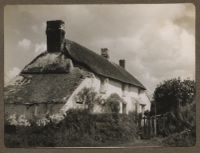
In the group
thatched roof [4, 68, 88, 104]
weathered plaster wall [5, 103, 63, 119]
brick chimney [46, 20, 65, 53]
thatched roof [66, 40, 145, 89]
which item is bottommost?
weathered plaster wall [5, 103, 63, 119]

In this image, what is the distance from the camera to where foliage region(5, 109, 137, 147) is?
468 cm

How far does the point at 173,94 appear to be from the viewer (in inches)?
187

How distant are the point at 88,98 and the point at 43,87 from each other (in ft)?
0.98

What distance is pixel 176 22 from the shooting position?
470 cm

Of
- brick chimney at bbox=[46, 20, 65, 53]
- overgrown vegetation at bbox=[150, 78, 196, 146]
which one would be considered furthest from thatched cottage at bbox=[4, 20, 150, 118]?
overgrown vegetation at bbox=[150, 78, 196, 146]

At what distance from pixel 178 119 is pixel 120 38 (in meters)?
0.64

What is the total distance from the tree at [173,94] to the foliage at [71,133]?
0.89 feet

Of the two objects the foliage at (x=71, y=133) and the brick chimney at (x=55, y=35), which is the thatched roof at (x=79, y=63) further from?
the foliage at (x=71, y=133)

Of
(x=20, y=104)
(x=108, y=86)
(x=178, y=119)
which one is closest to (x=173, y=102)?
(x=178, y=119)

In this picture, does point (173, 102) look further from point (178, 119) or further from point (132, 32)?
point (132, 32)

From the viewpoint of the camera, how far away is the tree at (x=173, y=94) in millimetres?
4699

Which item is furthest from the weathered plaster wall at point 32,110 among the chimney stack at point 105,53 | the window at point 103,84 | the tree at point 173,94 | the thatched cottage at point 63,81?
the tree at point 173,94

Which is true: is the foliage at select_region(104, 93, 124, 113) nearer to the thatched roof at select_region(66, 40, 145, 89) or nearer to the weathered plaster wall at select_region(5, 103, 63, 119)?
the thatched roof at select_region(66, 40, 145, 89)

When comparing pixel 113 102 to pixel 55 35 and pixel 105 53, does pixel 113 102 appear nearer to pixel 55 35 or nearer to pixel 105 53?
pixel 105 53
